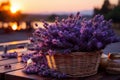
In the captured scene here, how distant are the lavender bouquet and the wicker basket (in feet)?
0.14

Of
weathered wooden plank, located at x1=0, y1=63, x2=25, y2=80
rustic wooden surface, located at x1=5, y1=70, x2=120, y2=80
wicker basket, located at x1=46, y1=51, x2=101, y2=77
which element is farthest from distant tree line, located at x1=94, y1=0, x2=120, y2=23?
wicker basket, located at x1=46, y1=51, x2=101, y2=77

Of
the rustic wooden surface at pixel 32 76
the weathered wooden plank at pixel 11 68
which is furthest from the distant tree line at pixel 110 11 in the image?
the rustic wooden surface at pixel 32 76

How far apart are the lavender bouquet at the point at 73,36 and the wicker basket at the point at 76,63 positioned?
1.7 inches

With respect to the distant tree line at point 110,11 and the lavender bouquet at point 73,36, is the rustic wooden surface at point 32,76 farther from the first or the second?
the distant tree line at point 110,11

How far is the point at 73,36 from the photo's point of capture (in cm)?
272

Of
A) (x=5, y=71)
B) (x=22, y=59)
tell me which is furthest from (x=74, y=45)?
(x=22, y=59)

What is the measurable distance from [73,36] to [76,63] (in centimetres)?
20

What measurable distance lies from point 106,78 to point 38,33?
2.00ft

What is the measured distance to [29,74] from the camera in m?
2.87

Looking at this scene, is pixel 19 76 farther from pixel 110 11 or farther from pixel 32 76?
pixel 110 11

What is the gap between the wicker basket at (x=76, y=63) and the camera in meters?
2.76

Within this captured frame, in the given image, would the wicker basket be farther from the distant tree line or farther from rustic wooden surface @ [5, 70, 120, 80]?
the distant tree line

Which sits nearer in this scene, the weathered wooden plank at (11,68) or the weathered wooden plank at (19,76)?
the weathered wooden plank at (19,76)

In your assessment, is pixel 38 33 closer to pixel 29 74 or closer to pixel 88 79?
pixel 29 74
